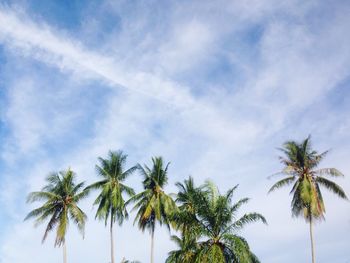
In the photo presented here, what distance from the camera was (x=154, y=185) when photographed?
50625 millimetres

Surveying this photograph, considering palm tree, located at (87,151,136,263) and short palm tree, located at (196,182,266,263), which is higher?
palm tree, located at (87,151,136,263)

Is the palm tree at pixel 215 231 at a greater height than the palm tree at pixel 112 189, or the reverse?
the palm tree at pixel 112 189

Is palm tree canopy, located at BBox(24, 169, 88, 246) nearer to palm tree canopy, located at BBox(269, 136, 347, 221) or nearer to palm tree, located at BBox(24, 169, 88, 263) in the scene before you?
palm tree, located at BBox(24, 169, 88, 263)

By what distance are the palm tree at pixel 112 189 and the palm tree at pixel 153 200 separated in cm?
157

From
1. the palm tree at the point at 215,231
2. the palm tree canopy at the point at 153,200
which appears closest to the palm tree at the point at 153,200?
the palm tree canopy at the point at 153,200

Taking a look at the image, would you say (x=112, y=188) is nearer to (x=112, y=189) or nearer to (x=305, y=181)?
(x=112, y=189)

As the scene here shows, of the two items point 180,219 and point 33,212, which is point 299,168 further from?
point 33,212

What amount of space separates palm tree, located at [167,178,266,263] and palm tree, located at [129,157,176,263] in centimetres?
1490

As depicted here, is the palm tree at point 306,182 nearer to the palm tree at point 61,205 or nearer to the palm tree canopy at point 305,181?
the palm tree canopy at point 305,181

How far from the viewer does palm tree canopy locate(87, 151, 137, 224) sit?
47344 millimetres

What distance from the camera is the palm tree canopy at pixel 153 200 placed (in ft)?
159

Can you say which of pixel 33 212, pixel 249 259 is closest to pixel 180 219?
pixel 249 259

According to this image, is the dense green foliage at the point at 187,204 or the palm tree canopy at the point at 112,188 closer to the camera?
the dense green foliage at the point at 187,204

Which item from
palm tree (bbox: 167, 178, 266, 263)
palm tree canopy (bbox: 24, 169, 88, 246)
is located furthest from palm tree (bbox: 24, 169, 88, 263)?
palm tree (bbox: 167, 178, 266, 263)
